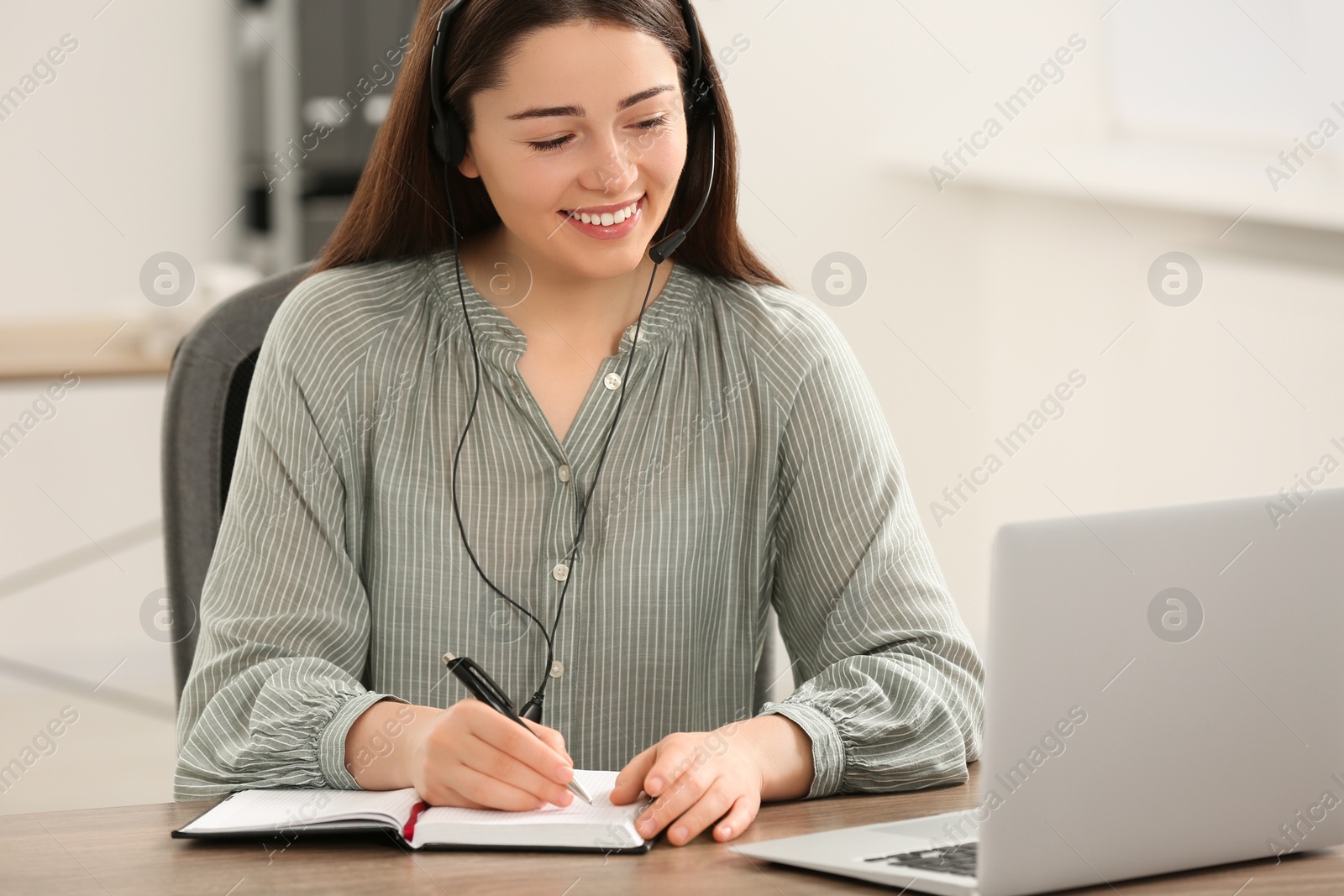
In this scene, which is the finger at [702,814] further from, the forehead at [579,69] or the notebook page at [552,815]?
the forehead at [579,69]

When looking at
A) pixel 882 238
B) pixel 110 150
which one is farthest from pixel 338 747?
pixel 110 150

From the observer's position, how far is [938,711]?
1.15 metres

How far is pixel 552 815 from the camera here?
3.05 feet

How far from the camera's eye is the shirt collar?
1.41 m

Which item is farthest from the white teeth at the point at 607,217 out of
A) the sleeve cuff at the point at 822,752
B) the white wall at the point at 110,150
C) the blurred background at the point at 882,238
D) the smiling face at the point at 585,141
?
the white wall at the point at 110,150

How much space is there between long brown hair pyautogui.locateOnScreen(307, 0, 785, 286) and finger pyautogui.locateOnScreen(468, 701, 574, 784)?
60cm

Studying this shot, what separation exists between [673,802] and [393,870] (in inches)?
7.1

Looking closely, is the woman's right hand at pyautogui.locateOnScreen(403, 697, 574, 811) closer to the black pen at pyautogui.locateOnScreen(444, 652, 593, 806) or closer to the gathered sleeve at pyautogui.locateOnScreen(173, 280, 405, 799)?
the black pen at pyautogui.locateOnScreen(444, 652, 593, 806)

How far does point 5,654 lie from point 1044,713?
136 inches

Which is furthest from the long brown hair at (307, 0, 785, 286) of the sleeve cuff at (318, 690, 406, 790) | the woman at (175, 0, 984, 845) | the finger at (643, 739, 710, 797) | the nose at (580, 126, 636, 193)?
the finger at (643, 739, 710, 797)

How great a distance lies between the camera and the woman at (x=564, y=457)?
1.24 meters

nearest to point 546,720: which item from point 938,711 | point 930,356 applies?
point 938,711

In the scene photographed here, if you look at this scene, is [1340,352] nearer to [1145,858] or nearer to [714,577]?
[714,577]

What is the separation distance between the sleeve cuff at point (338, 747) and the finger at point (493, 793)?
155 millimetres
